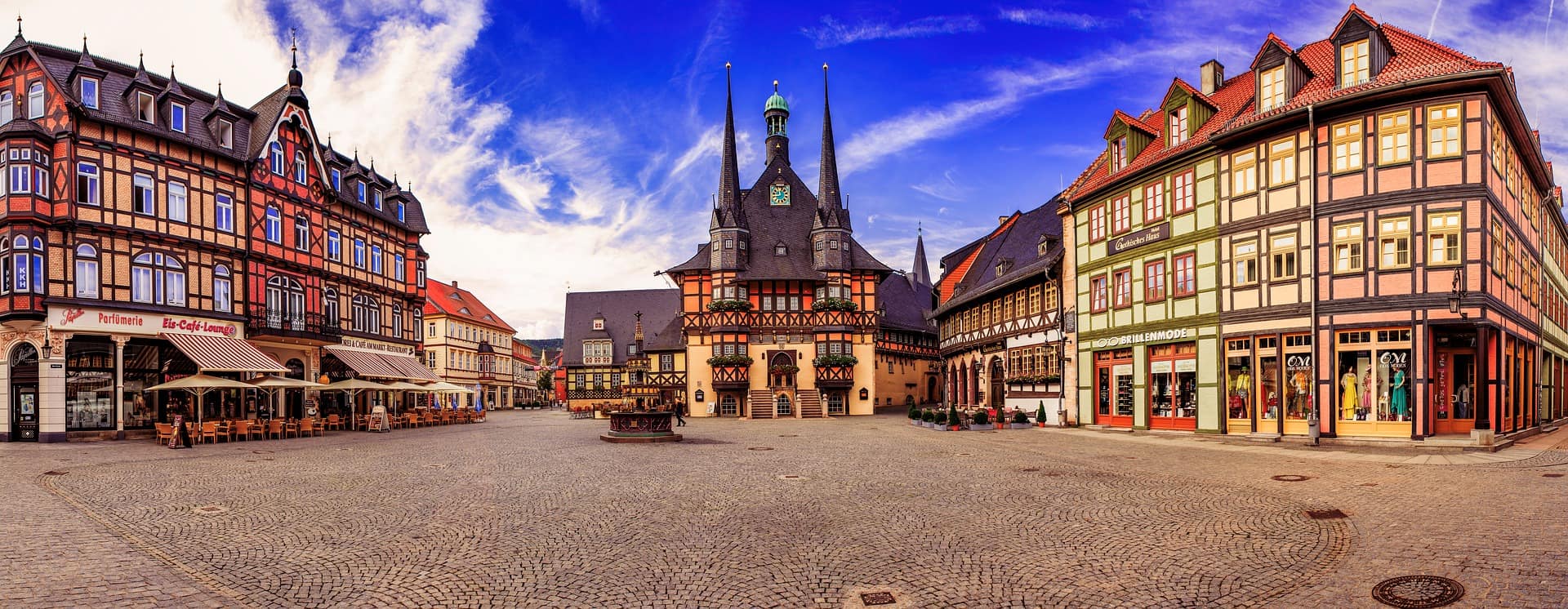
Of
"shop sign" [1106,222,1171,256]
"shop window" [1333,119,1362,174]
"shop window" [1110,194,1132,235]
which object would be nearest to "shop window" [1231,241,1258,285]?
"shop sign" [1106,222,1171,256]

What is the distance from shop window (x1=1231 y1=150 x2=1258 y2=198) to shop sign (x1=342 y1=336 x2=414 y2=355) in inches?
1379

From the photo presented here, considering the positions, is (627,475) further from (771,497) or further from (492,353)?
(492,353)

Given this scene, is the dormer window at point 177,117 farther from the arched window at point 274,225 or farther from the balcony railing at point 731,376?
the balcony railing at point 731,376

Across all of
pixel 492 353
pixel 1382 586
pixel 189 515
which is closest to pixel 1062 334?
pixel 1382 586

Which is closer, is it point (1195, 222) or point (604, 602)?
point (604, 602)

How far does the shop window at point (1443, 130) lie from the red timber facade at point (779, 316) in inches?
1345

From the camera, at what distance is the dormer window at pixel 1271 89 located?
77.2ft

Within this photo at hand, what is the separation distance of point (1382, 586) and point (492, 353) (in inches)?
3193

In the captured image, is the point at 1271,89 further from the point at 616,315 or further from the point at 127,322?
the point at 616,315

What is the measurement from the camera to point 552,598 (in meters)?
7.75

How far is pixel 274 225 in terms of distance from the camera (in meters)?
35.1

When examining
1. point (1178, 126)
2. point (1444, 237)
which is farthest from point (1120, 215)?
point (1444, 237)

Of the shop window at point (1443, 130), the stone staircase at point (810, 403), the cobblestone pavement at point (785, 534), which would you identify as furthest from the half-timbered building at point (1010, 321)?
the cobblestone pavement at point (785, 534)

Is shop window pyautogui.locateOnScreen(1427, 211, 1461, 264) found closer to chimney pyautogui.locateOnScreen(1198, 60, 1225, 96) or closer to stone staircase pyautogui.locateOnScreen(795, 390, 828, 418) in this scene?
chimney pyautogui.locateOnScreen(1198, 60, 1225, 96)
